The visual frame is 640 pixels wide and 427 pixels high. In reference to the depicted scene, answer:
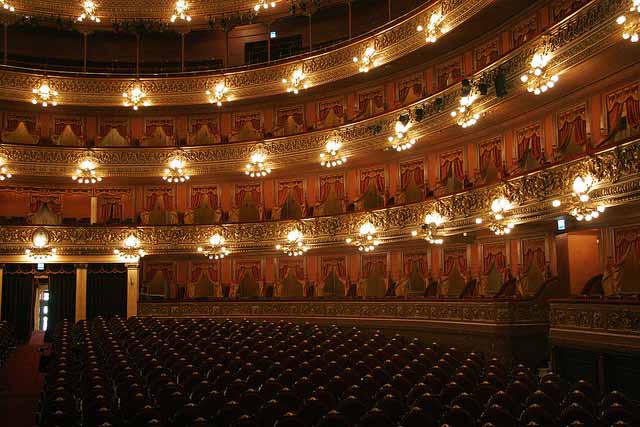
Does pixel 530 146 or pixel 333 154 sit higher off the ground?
pixel 333 154

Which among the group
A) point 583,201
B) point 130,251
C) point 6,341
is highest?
point 583,201

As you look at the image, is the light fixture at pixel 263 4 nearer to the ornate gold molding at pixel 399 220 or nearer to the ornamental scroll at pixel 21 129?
the ornate gold molding at pixel 399 220

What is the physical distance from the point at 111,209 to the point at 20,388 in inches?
604

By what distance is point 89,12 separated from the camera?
1177 inches

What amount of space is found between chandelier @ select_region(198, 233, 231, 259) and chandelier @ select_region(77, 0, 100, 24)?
11.4 metres

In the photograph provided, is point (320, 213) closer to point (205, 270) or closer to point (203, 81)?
point (205, 270)

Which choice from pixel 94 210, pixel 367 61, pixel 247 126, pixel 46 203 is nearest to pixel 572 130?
pixel 367 61

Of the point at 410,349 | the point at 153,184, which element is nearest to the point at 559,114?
the point at 410,349

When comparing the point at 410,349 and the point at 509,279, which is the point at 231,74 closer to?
the point at 509,279

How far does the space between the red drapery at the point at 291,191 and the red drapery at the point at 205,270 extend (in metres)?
4.00

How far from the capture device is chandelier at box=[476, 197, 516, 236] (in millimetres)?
17594

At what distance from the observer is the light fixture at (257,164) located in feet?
90.3

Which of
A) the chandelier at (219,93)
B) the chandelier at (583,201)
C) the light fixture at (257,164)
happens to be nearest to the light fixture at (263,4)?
the chandelier at (219,93)

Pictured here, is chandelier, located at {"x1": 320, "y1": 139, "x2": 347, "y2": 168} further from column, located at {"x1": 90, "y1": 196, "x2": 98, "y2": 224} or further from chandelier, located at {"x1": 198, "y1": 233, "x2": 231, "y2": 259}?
column, located at {"x1": 90, "y1": 196, "x2": 98, "y2": 224}
